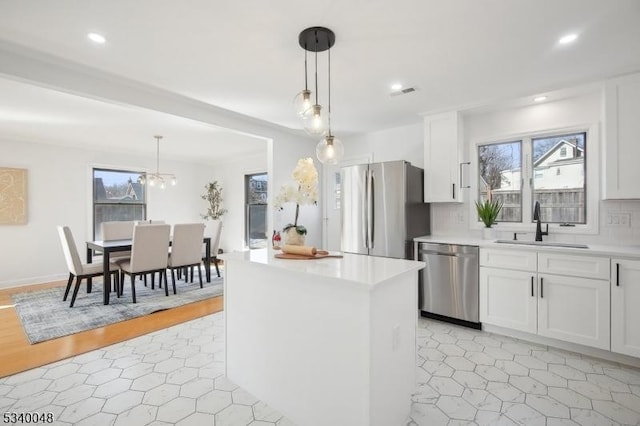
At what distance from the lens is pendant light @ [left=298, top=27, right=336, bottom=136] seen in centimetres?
186

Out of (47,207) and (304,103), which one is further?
(47,207)

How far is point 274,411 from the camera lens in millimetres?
1851

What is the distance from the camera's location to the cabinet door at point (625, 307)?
2.31 m

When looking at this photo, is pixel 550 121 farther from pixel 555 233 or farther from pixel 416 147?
pixel 416 147

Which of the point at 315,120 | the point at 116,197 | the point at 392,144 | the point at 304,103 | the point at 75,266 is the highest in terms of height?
the point at 392,144

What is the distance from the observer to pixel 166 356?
258 cm

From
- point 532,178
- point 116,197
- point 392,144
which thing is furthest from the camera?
point 116,197

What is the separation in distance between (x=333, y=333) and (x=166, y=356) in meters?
1.83

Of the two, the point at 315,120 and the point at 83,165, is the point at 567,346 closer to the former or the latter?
the point at 315,120

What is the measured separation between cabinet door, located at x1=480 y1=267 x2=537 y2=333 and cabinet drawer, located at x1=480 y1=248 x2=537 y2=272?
0.05 meters

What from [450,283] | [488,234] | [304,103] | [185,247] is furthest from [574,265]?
[185,247]

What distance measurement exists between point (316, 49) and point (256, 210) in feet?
16.1

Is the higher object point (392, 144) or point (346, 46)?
point (346, 46)

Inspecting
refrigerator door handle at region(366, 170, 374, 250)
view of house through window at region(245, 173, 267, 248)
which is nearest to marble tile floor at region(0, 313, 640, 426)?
refrigerator door handle at region(366, 170, 374, 250)
